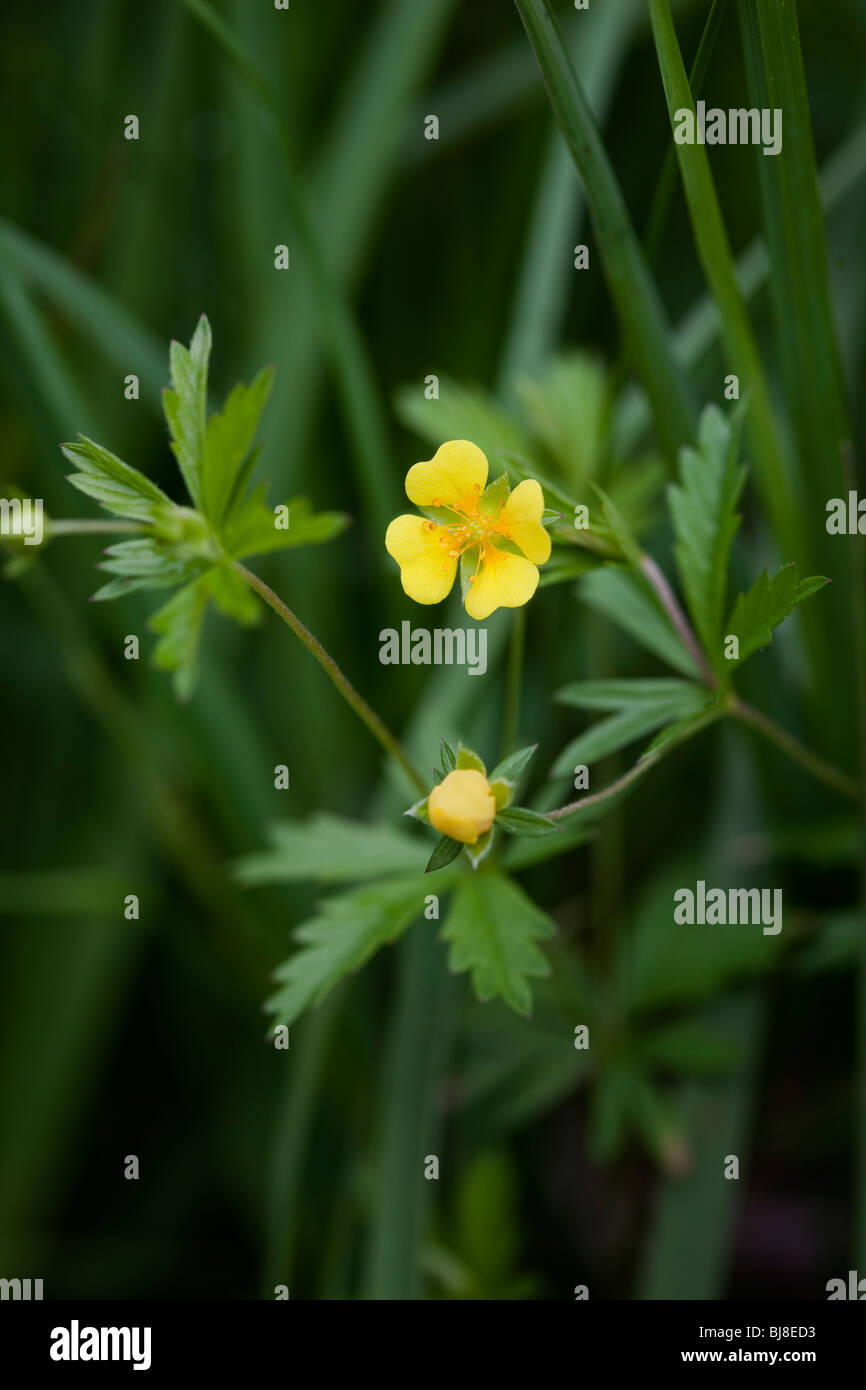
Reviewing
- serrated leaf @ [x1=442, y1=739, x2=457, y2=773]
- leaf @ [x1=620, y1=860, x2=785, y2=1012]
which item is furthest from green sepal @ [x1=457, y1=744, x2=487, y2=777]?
leaf @ [x1=620, y1=860, x2=785, y2=1012]

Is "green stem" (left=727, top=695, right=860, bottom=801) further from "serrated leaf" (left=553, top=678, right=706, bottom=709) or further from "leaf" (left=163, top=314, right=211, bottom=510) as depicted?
"leaf" (left=163, top=314, right=211, bottom=510)

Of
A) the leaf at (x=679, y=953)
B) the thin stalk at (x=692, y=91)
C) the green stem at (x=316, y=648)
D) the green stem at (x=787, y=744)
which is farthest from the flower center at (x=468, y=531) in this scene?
the leaf at (x=679, y=953)

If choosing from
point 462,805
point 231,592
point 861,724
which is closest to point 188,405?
point 231,592

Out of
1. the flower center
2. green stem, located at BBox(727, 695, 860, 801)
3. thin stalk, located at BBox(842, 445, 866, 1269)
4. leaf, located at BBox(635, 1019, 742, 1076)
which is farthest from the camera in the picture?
leaf, located at BBox(635, 1019, 742, 1076)

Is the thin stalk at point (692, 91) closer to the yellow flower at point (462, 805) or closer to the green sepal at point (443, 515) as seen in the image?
the green sepal at point (443, 515)
